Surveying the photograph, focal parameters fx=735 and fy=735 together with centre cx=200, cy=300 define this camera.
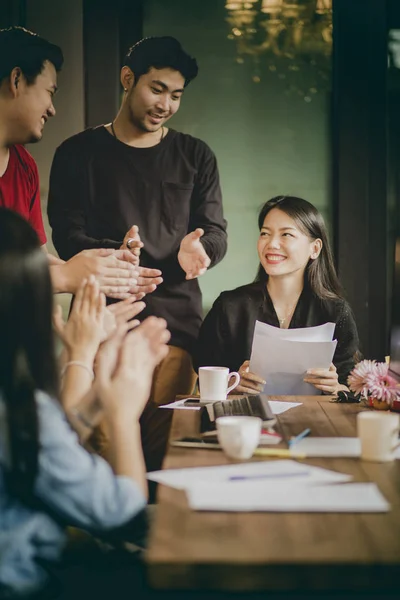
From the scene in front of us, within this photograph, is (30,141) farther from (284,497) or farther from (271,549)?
(271,549)

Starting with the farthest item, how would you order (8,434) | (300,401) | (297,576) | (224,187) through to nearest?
(224,187) < (300,401) < (8,434) < (297,576)

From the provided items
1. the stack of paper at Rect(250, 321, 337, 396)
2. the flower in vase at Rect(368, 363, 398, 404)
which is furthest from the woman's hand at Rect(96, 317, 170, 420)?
the stack of paper at Rect(250, 321, 337, 396)

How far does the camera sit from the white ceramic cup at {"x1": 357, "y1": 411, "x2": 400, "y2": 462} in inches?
57.5

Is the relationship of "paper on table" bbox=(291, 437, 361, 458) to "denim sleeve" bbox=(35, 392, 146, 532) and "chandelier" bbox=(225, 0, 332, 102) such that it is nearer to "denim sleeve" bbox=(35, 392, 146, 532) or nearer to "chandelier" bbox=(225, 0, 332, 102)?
"denim sleeve" bbox=(35, 392, 146, 532)

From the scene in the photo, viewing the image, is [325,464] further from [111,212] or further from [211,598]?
[111,212]

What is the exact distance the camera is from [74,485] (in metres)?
1.15

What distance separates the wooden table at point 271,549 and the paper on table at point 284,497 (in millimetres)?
19

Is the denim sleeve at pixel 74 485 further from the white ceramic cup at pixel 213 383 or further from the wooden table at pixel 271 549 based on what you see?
the white ceramic cup at pixel 213 383

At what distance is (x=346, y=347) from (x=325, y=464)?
142 cm

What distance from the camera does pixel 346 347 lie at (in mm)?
2805

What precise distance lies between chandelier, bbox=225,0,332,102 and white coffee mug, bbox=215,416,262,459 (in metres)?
2.17

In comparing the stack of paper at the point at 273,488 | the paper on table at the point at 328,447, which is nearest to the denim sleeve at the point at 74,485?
the stack of paper at the point at 273,488

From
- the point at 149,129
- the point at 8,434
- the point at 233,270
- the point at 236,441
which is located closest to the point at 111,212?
the point at 149,129

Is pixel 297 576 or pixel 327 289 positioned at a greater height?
pixel 327 289
